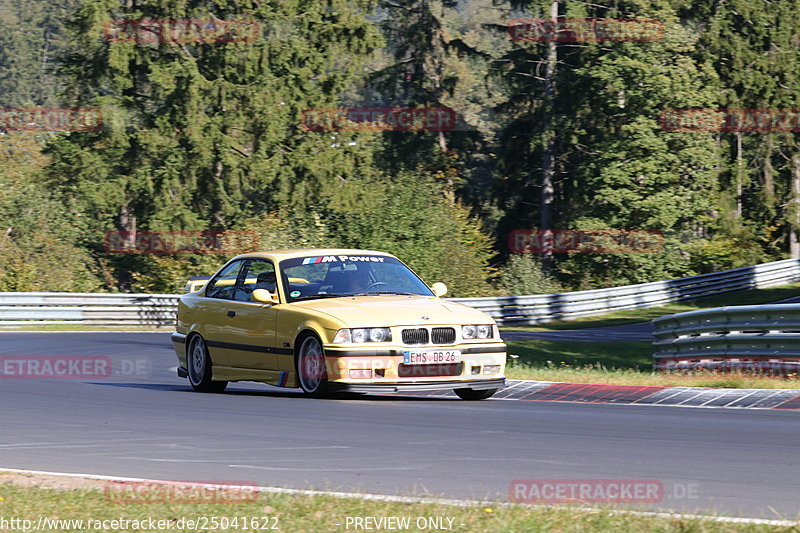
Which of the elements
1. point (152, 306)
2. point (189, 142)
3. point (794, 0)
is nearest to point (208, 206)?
point (189, 142)

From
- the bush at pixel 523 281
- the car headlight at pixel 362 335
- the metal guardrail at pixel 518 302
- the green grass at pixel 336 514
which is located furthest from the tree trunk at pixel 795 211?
the green grass at pixel 336 514

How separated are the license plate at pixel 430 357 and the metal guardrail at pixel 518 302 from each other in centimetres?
2144

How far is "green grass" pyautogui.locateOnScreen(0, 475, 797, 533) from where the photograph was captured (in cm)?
583

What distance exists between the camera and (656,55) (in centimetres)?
5284

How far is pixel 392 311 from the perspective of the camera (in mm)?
11984

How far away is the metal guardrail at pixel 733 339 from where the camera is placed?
15.6 m

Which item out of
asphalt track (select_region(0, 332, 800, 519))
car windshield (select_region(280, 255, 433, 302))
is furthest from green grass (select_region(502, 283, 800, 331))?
asphalt track (select_region(0, 332, 800, 519))

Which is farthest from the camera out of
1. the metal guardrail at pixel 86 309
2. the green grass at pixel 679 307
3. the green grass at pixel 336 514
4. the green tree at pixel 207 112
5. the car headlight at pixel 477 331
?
the green tree at pixel 207 112

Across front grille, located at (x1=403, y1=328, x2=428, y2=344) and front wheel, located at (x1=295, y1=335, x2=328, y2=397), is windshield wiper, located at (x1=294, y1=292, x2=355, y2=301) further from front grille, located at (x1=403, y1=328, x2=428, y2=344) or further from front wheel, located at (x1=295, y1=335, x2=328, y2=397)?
front grille, located at (x1=403, y1=328, x2=428, y2=344)

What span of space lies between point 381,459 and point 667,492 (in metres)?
2.11

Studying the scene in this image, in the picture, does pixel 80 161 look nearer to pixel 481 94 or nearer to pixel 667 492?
pixel 667 492

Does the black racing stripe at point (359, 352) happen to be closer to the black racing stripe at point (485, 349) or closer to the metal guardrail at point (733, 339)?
the black racing stripe at point (485, 349)

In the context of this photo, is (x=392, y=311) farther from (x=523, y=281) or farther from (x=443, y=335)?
Result: (x=523, y=281)

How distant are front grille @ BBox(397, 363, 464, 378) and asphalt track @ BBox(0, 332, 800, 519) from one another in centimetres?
29
